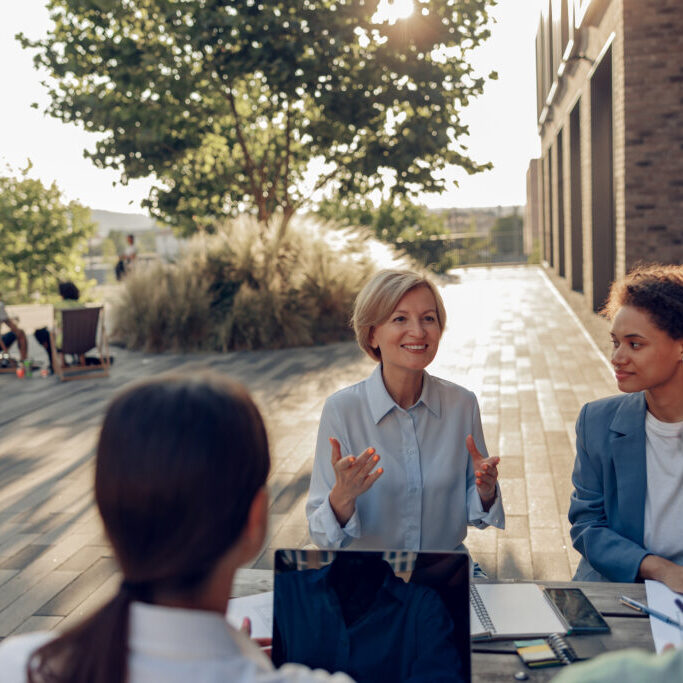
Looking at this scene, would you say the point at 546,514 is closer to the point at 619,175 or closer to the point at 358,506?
the point at 358,506

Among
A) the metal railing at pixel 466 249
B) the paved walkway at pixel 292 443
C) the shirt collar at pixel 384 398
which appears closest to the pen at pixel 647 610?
the shirt collar at pixel 384 398

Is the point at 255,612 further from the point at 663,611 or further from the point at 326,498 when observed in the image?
the point at 663,611

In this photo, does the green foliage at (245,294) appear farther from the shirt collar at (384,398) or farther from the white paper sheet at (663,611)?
the white paper sheet at (663,611)

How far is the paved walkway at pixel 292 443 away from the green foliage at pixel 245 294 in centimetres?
53

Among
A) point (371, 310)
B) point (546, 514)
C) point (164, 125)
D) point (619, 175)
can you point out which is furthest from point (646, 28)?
point (164, 125)

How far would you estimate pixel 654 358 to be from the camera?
2.33 meters

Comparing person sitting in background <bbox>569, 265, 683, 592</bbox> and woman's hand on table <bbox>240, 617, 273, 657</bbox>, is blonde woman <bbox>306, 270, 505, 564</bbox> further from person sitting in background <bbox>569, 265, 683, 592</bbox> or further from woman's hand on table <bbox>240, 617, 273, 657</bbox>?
woman's hand on table <bbox>240, 617, 273, 657</bbox>

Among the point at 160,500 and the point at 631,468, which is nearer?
the point at 160,500

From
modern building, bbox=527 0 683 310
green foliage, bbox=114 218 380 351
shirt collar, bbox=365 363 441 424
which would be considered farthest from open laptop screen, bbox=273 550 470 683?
green foliage, bbox=114 218 380 351

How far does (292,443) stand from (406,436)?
4.00 m

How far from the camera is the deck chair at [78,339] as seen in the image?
32.7ft

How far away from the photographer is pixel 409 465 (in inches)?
100.0

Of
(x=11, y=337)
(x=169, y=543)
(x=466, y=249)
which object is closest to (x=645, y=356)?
(x=169, y=543)

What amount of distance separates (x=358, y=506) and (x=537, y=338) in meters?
9.26
